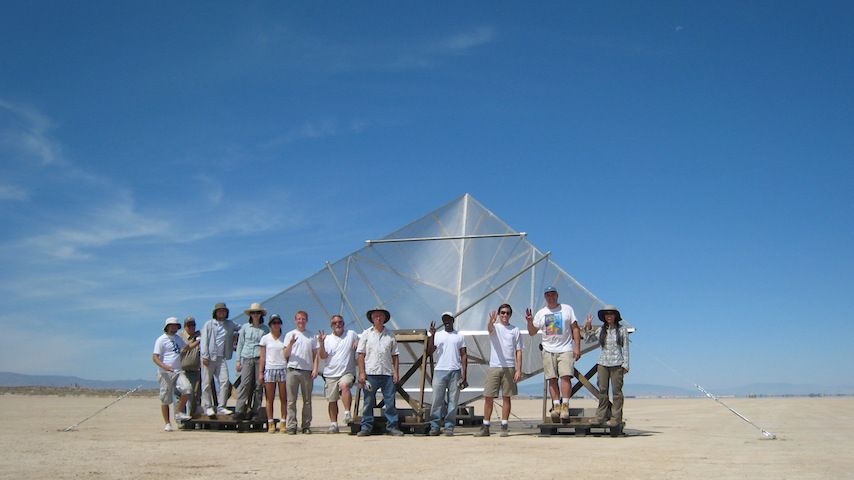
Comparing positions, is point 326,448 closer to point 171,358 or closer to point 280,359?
point 280,359

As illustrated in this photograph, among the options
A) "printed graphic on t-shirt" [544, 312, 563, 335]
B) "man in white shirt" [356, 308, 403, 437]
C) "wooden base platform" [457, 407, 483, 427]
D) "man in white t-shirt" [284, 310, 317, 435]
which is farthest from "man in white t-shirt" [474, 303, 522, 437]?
"wooden base platform" [457, 407, 483, 427]

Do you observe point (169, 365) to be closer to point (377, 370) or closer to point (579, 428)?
point (377, 370)

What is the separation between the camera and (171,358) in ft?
49.3

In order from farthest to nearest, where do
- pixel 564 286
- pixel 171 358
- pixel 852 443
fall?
pixel 564 286
pixel 171 358
pixel 852 443

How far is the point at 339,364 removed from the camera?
14.9m

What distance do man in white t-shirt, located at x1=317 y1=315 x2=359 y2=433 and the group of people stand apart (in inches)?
0.8

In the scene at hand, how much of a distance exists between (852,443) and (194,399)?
1170 cm

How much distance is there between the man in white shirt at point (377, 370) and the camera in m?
13.9

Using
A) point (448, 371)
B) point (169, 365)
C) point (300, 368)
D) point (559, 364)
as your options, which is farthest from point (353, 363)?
point (559, 364)

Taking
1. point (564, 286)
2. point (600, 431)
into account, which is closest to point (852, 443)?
point (600, 431)

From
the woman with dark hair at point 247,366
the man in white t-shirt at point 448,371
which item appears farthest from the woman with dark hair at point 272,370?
the man in white t-shirt at point 448,371

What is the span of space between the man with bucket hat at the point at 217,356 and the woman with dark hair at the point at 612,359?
695 cm

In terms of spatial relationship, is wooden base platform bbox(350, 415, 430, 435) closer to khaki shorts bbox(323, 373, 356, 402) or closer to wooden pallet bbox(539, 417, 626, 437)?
khaki shorts bbox(323, 373, 356, 402)

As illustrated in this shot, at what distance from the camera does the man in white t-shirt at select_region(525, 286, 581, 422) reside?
13.8 metres
